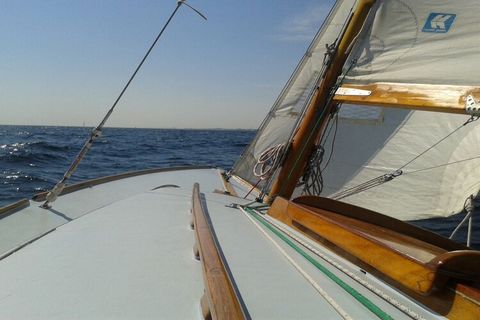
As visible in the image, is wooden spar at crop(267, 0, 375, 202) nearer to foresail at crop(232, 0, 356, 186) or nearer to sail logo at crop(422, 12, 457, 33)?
foresail at crop(232, 0, 356, 186)

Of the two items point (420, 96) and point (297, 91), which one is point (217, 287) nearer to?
point (420, 96)

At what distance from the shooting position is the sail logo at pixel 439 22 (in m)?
3.03

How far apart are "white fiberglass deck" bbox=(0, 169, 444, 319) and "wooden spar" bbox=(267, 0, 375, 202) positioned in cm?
131

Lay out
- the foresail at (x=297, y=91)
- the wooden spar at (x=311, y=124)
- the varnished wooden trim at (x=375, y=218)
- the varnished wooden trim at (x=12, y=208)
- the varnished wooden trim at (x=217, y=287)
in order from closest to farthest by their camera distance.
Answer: the varnished wooden trim at (x=217, y=287), the varnished wooden trim at (x=375, y=218), the varnished wooden trim at (x=12, y=208), the wooden spar at (x=311, y=124), the foresail at (x=297, y=91)

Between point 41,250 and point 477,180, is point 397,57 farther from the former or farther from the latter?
point 41,250

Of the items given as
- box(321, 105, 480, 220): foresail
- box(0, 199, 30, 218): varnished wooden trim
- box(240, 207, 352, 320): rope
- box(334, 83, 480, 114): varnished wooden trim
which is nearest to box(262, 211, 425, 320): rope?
box(240, 207, 352, 320): rope

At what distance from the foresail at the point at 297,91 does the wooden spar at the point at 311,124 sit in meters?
0.37

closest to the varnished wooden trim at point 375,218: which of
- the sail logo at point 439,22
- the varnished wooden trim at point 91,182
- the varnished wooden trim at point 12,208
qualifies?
the sail logo at point 439,22

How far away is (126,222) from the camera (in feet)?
8.13

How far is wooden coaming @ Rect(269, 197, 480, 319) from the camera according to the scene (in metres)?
1.39

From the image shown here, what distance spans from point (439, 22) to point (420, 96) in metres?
0.69

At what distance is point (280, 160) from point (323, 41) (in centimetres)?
160

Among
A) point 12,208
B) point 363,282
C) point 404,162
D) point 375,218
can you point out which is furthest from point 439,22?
point 12,208

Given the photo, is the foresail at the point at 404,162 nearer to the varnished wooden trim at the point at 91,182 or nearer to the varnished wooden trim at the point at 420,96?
the varnished wooden trim at the point at 420,96
